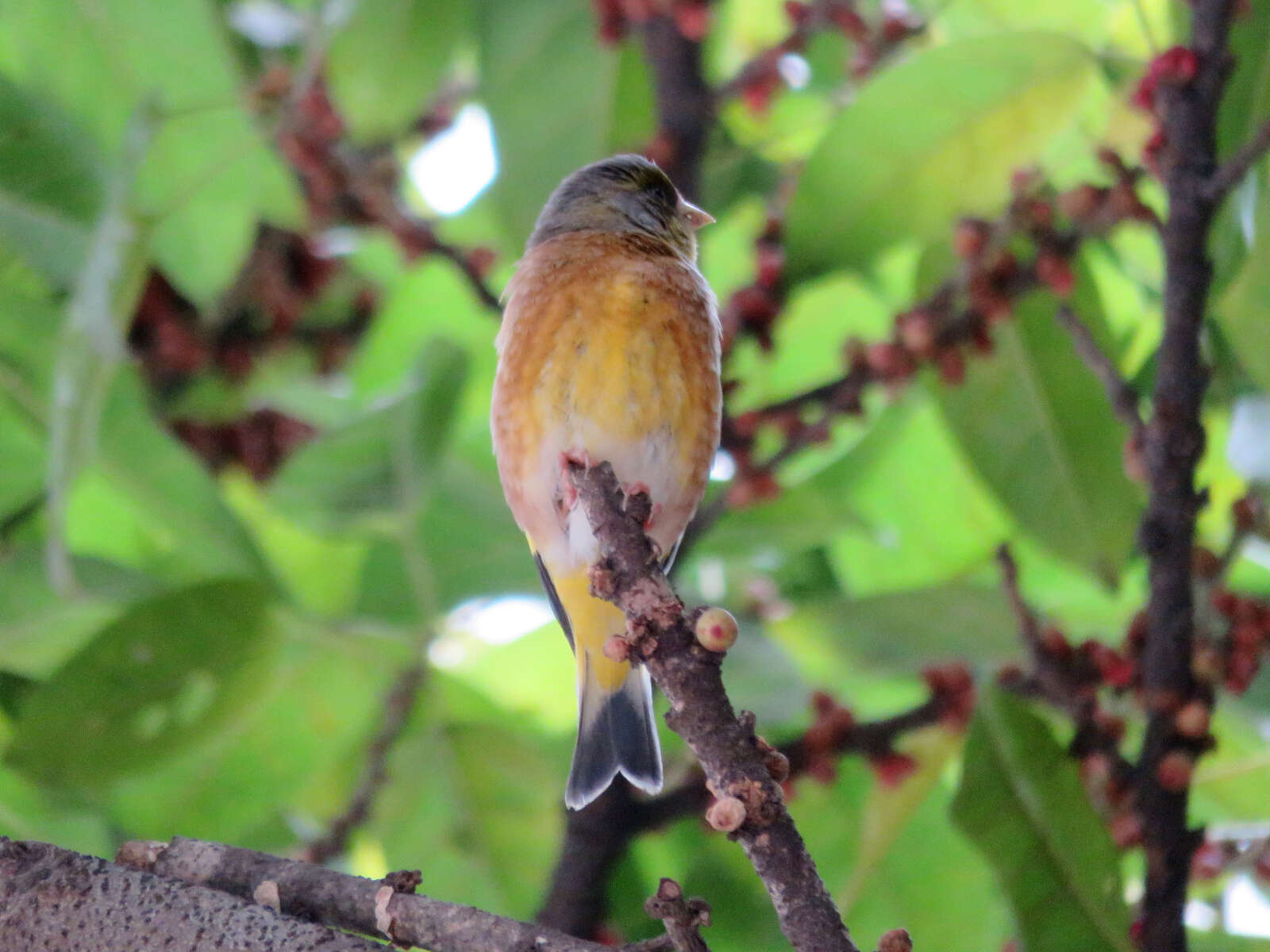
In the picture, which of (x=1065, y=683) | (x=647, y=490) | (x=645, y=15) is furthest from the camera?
(x=645, y=15)

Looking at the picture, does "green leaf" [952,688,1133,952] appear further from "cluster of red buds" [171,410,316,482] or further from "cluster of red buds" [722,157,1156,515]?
"cluster of red buds" [171,410,316,482]

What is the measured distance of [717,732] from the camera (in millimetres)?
1505

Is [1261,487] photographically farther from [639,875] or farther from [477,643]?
[477,643]

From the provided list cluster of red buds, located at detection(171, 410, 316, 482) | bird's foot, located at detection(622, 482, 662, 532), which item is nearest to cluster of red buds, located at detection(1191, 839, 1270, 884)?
bird's foot, located at detection(622, 482, 662, 532)

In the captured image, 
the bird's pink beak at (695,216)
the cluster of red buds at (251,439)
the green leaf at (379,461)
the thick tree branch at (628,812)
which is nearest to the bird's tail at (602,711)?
the thick tree branch at (628,812)

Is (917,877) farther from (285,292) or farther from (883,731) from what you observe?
(285,292)

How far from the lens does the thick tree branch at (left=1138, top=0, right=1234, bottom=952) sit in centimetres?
235

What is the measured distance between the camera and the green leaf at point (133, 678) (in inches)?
115

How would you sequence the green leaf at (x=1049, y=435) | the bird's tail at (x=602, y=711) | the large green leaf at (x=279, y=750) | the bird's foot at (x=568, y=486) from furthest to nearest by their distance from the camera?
the large green leaf at (x=279, y=750) < the green leaf at (x=1049, y=435) < the bird's tail at (x=602, y=711) < the bird's foot at (x=568, y=486)

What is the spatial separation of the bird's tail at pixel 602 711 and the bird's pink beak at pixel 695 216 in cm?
84

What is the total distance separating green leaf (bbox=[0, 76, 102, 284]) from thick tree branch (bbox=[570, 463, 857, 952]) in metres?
2.11

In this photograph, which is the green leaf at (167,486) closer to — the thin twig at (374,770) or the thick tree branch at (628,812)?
the thin twig at (374,770)

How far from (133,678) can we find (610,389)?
4.18 ft

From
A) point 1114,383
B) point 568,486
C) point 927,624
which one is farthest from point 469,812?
point 1114,383
